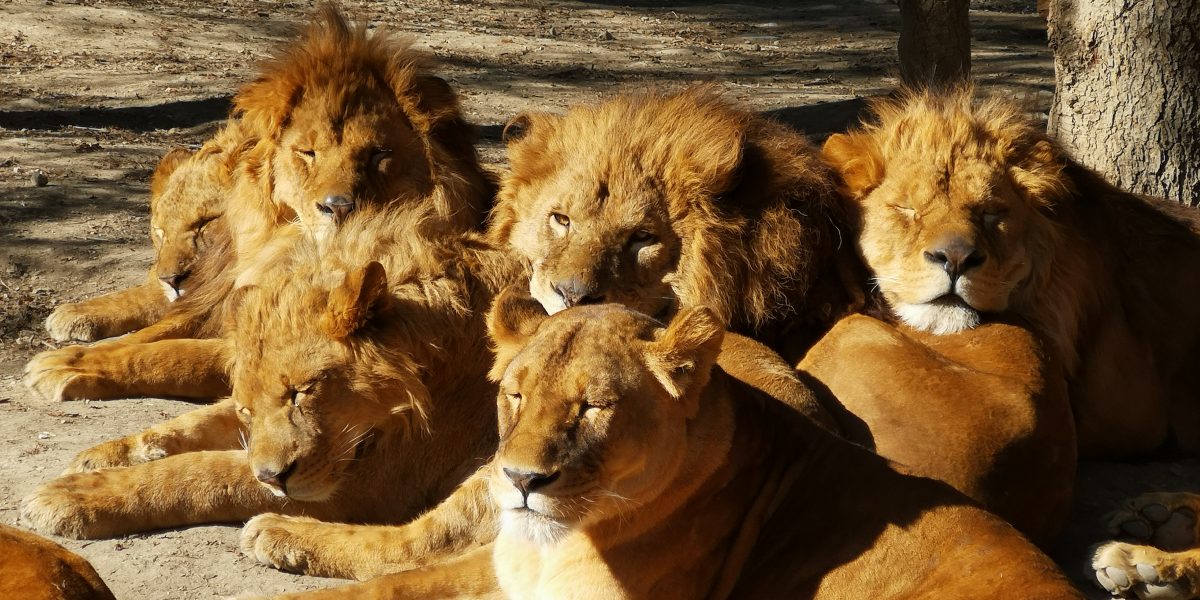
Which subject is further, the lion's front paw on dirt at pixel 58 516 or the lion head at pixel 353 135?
the lion head at pixel 353 135

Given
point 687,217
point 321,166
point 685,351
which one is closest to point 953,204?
point 687,217

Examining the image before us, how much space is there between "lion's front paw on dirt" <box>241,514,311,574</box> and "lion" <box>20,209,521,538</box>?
0.12 m

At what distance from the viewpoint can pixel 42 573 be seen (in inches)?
122

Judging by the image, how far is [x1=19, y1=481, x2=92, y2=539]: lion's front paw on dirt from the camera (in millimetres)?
4391

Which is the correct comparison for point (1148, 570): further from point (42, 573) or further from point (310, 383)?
point (42, 573)

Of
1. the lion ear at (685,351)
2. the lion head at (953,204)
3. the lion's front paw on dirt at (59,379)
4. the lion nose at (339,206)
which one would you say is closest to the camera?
the lion ear at (685,351)

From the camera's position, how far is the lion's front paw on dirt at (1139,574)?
4.20m

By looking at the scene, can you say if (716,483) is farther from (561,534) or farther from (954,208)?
(954,208)

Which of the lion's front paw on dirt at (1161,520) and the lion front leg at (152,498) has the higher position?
the lion front leg at (152,498)

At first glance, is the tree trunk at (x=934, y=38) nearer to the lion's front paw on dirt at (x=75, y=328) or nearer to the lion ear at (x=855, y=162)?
the lion ear at (x=855, y=162)

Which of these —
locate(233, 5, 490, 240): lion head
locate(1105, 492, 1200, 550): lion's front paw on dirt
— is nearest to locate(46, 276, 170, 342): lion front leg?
locate(233, 5, 490, 240): lion head

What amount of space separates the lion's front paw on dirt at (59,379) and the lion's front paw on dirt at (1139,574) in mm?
3827

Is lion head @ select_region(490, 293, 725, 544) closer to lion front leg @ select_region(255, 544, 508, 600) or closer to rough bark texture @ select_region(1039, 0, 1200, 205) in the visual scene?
lion front leg @ select_region(255, 544, 508, 600)

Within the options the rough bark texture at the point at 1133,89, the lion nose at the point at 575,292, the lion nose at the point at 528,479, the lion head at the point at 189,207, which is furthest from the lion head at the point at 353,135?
the rough bark texture at the point at 1133,89
